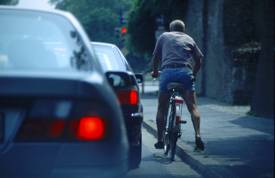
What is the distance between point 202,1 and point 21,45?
19.8m

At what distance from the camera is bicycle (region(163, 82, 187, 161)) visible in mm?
9227

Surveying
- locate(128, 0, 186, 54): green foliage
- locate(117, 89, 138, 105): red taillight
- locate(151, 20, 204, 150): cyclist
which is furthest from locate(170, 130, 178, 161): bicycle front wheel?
locate(128, 0, 186, 54): green foliage

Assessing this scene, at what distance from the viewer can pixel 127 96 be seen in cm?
682

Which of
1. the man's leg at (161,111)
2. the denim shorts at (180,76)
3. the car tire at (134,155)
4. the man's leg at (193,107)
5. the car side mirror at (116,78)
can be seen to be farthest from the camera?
the man's leg at (161,111)

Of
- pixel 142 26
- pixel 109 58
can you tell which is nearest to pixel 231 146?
pixel 109 58

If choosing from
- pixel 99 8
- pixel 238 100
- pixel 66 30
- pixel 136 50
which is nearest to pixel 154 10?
pixel 136 50

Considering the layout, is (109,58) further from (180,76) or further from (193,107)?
(193,107)

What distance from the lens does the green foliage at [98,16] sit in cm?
7588

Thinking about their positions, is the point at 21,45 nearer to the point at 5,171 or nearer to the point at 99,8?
the point at 5,171

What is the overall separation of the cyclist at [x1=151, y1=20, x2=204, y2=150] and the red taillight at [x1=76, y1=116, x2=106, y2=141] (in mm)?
4902

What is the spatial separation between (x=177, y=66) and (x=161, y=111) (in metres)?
0.70

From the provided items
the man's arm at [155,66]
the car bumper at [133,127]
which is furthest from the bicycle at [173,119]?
the car bumper at [133,127]

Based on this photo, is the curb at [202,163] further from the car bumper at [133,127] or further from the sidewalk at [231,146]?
the car bumper at [133,127]

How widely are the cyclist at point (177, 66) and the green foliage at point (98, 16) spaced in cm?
6495
